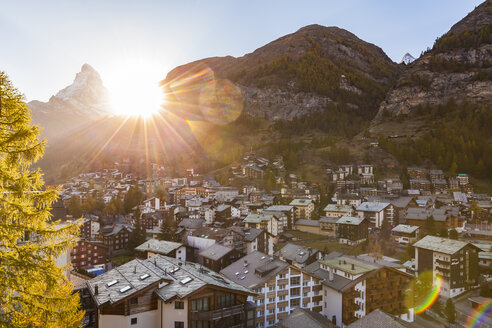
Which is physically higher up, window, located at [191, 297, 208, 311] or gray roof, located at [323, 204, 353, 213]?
window, located at [191, 297, 208, 311]

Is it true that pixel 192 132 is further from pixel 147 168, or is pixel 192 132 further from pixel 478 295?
pixel 478 295

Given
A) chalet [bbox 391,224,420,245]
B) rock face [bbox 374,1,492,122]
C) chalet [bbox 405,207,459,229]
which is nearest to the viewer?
A: chalet [bbox 391,224,420,245]

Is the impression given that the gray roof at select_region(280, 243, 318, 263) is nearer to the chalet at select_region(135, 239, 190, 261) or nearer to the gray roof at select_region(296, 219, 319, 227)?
the chalet at select_region(135, 239, 190, 261)

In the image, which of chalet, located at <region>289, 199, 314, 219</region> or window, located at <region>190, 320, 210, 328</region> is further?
chalet, located at <region>289, 199, 314, 219</region>

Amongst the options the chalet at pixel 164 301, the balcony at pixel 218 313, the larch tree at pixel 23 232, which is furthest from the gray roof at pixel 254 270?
the larch tree at pixel 23 232

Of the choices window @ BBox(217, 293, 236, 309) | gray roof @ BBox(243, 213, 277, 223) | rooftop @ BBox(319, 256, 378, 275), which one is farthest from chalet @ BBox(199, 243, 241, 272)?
gray roof @ BBox(243, 213, 277, 223)

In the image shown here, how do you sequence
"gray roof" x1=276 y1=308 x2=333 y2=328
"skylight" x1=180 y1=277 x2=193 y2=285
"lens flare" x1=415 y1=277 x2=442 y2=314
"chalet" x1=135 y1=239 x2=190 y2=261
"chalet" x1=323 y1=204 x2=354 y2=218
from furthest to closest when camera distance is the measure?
1. "chalet" x1=323 y1=204 x2=354 y2=218
2. "chalet" x1=135 y1=239 x2=190 y2=261
3. "lens flare" x1=415 y1=277 x2=442 y2=314
4. "gray roof" x1=276 y1=308 x2=333 y2=328
5. "skylight" x1=180 y1=277 x2=193 y2=285

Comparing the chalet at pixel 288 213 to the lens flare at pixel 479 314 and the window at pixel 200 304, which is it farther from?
the window at pixel 200 304

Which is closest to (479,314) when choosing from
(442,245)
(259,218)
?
(442,245)
